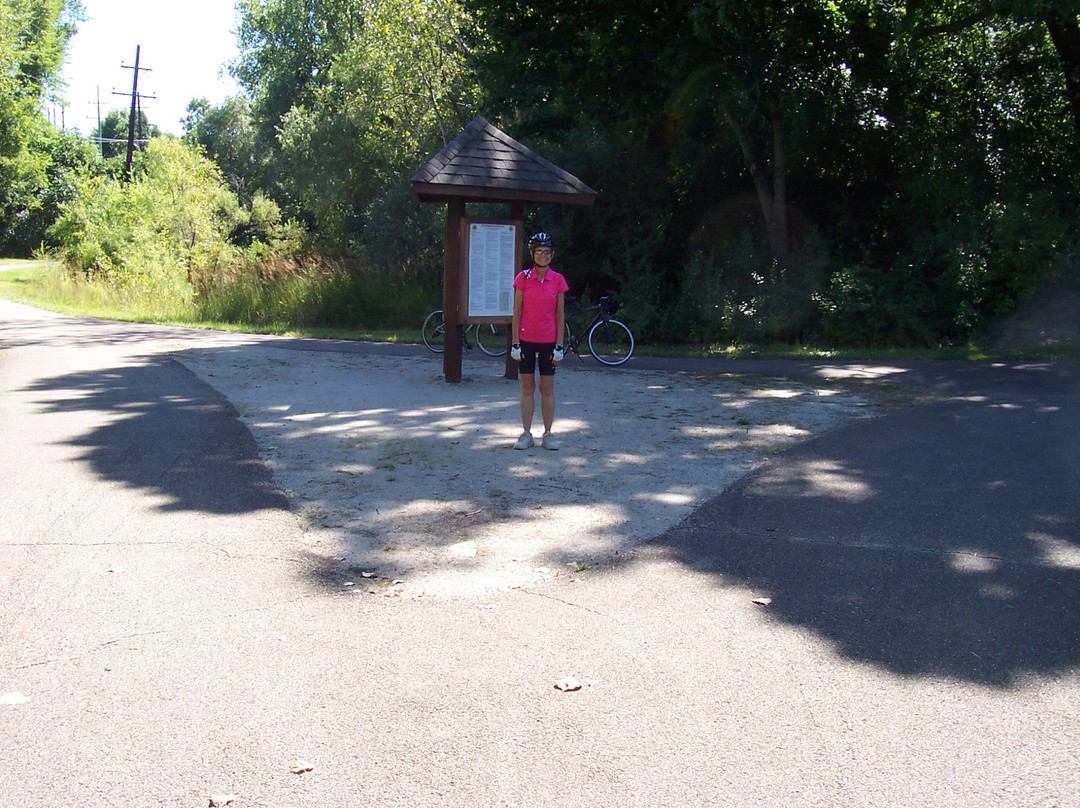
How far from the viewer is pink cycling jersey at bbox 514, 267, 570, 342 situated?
28.6 ft

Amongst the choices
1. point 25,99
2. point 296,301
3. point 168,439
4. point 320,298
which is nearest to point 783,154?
point 320,298

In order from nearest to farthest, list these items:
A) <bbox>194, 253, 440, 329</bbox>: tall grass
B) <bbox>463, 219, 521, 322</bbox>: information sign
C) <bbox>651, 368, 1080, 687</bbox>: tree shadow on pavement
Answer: <bbox>651, 368, 1080, 687</bbox>: tree shadow on pavement < <bbox>463, 219, 521, 322</bbox>: information sign < <bbox>194, 253, 440, 329</bbox>: tall grass

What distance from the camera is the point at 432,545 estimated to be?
6.13m

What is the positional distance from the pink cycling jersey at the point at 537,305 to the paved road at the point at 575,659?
2.30 m

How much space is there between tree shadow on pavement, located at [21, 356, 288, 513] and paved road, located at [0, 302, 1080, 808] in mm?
89

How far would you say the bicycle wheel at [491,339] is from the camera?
17.3m

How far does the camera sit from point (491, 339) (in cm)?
1842

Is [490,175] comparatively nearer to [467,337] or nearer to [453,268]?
[453,268]

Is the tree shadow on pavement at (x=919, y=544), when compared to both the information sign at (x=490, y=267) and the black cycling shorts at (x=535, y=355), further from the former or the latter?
the information sign at (x=490, y=267)

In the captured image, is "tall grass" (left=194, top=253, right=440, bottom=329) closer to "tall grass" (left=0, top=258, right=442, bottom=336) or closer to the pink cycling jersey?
"tall grass" (left=0, top=258, right=442, bottom=336)

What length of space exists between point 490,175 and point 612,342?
4889 mm

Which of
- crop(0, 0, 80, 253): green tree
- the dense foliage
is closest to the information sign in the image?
the dense foliage

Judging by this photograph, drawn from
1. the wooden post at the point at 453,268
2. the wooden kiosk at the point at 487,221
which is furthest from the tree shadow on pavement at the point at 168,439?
the wooden kiosk at the point at 487,221

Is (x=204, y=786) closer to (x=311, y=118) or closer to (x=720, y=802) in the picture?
(x=720, y=802)
